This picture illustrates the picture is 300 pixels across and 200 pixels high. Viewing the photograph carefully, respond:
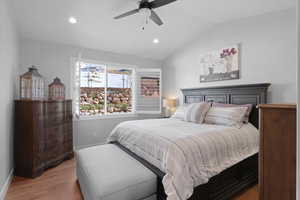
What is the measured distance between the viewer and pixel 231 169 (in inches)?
79.1

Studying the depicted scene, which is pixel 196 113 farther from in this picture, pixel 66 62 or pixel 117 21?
pixel 66 62

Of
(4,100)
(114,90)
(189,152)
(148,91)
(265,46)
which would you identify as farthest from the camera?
(148,91)

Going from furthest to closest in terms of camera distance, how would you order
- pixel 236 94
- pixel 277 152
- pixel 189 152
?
pixel 236 94
pixel 189 152
pixel 277 152

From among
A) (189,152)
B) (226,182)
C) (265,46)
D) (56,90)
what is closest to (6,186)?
(56,90)

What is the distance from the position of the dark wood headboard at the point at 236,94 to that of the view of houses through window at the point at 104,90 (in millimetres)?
1851

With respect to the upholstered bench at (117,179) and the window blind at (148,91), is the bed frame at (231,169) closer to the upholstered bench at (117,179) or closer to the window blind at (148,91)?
the upholstered bench at (117,179)

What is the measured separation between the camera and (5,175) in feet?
6.93

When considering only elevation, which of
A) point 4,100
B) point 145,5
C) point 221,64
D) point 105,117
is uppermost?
point 145,5

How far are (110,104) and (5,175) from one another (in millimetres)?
2549

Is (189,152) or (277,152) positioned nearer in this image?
(277,152)

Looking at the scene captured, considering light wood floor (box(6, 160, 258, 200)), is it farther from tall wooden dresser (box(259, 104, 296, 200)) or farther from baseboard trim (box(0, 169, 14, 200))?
tall wooden dresser (box(259, 104, 296, 200))

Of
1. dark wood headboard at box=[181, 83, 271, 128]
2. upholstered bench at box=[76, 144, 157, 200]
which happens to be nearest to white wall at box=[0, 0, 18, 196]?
upholstered bench at box=[76, 144, 157, 200]

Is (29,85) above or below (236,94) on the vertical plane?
above

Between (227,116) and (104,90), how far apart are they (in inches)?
121
